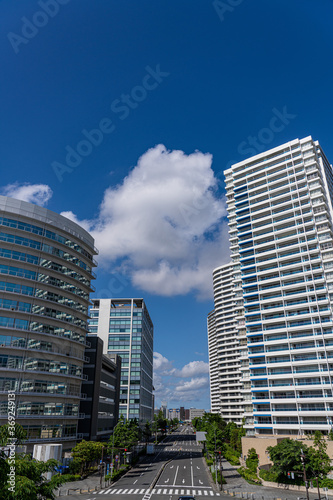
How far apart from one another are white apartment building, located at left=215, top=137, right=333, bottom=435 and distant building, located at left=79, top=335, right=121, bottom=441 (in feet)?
110

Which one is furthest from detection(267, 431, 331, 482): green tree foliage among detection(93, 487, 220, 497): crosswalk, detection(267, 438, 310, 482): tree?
detection(93, 487, 220, 497): crosswalk

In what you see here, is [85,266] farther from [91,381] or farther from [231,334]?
[231,334]

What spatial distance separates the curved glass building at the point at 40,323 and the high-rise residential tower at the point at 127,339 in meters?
50.4

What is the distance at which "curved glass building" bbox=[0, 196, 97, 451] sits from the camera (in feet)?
177

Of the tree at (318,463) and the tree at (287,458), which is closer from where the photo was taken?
the tree at (318,463)

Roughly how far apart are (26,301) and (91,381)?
85.4 feet

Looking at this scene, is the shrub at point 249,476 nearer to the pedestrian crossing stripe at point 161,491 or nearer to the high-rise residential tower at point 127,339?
the pedestrian crossing stripe at point 161,491

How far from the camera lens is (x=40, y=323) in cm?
5906

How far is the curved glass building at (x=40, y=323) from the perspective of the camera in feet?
177

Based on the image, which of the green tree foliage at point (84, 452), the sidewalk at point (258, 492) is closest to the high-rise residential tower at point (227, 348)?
the sidewalk at point (258, 492)

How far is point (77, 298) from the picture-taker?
68.9 metres

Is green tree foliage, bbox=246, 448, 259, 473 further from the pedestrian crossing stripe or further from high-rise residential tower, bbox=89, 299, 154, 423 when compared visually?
high-rise residential tower, bbox=89, 299, 154, 423

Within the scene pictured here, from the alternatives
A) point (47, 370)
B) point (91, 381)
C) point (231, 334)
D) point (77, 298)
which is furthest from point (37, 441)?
point (231, 334)

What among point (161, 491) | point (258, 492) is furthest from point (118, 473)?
point (258, 492)
